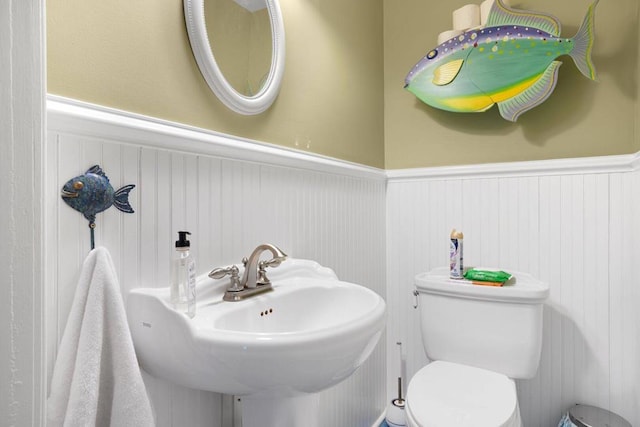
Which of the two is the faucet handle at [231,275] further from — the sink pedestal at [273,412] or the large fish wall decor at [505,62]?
the large fish wall decor at [505,62]

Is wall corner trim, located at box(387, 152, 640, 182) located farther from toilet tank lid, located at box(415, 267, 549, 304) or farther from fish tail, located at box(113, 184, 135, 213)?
fish tail, located at box(113, 184, 135, 213)

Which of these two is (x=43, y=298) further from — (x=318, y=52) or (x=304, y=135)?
(x=318, y=52)

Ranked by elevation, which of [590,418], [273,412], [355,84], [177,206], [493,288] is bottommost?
[590,418]

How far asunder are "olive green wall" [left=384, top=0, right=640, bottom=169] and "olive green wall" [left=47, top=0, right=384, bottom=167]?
125 millimetres

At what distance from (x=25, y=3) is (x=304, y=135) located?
1029mm

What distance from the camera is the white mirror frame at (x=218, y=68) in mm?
937

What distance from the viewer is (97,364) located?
67 centimetres

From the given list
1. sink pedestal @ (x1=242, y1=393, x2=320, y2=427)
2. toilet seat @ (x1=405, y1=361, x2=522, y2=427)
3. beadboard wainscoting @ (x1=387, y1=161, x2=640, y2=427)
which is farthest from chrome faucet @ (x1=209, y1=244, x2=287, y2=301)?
beadboard wainscoting @ (x1=387, y1=161, x2=640, y2=427)

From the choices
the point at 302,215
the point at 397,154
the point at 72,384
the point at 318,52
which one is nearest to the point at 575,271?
the point at 397,154

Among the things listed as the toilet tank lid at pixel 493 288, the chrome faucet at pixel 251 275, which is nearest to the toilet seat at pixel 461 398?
the toilet tank lid at pixel 493 288

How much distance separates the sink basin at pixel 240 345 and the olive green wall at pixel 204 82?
443 mm

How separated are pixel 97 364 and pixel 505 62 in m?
1.84

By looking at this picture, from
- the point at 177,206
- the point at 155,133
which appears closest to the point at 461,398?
the point at 177,206

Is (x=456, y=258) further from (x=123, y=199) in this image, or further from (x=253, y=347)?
(x=123, y=199)
